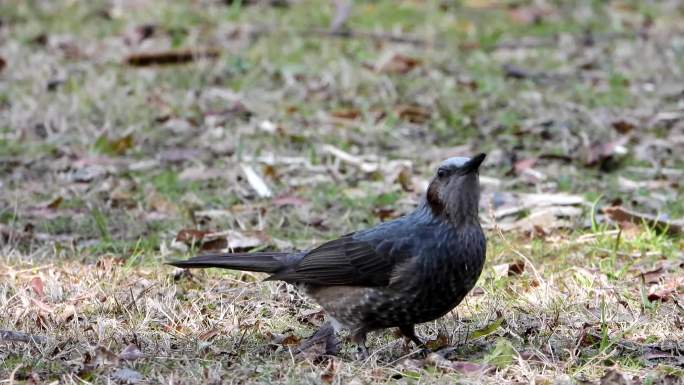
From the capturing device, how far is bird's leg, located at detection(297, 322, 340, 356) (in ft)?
15.1

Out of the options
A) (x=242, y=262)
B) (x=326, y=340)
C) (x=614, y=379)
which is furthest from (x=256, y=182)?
(x=614, y=379)

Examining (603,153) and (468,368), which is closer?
(468,368)

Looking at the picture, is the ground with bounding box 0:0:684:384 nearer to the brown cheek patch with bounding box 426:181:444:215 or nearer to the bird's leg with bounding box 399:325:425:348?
the bird's leg with bounding box 399:325:425:348

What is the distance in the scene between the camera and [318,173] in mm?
7562

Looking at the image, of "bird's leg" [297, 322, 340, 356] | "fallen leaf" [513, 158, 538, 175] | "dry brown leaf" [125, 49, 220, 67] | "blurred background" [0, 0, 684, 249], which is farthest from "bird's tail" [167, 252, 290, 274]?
"dry brown leaf" [125, 49, 220, 67]

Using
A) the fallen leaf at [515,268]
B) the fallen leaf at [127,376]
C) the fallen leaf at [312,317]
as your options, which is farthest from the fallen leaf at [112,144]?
the fallen leaf at [127,376]

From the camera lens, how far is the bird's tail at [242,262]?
4863mm

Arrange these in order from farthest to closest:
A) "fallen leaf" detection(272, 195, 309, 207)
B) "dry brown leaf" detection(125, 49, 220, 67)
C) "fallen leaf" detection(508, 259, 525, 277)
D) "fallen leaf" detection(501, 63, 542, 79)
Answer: "fallen leaf" detection(501, 63, 542, 79) < "dry brown leaf" detection(125, 49, 220, 67) < "fallen leaf" detection(272, 195, 309, 207) < "fallen leaf" detection(508, 259, 525, 277)

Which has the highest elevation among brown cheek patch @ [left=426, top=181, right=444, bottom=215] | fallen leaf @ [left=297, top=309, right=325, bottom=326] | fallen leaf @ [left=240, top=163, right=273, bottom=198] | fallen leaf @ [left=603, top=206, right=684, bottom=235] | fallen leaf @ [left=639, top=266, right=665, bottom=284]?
brown cheek patch @ [left=426, top=181, right=444, bottom=215]

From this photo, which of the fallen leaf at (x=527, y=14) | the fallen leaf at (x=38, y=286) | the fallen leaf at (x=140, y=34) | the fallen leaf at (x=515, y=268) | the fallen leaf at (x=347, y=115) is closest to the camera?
the fallen leaf at (x=38, y=286)

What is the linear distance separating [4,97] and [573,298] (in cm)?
520

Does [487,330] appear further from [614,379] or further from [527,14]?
[527,14]

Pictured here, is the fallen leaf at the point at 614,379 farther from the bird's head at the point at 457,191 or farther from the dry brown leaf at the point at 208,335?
the dry brown leaf at the point at 208,335

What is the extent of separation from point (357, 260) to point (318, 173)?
288cm
